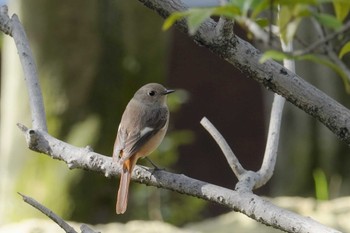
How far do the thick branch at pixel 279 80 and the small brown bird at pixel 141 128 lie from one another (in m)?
1.47

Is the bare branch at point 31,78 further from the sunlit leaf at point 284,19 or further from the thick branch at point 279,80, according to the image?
the sunlit leaf at point 284,19

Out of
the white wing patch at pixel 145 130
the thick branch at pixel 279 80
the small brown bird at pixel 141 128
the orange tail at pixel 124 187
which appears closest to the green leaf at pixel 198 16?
the thick branch at pixel 279 80

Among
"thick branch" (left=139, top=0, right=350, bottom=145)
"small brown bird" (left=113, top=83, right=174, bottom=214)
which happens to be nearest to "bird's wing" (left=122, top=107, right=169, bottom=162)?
"small brown bird" (left=113, top=83, right=174, bottom=214)

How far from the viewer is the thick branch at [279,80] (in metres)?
2.02

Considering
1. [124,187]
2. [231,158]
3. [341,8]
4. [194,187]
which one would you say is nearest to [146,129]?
[124,187]

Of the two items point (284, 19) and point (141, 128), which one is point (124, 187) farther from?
point (284, 19)

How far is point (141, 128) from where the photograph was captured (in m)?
4.35

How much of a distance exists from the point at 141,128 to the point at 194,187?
202 centimetres

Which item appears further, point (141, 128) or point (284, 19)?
point (141, 128)

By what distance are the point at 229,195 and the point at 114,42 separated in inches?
212

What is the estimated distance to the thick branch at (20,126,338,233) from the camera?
2068 millimetres

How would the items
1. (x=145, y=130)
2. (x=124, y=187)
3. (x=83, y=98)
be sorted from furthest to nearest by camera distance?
(x=83, y=98)
(x=145, y=130)
(x=124, y=187)

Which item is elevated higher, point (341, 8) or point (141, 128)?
point (141, 128)

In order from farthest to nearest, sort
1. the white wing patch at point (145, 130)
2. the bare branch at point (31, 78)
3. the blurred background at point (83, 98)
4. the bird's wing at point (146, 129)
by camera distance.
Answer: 1. the blurred background at point (83, 98)
2. the white wing patch at point (145, 130)
3. the bird's wing at point (146, 129)
4. the bare branch at point (31, 78)
